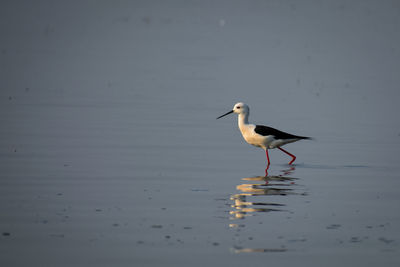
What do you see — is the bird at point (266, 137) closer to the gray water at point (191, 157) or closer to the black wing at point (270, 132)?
the black wing at point (270, 132)

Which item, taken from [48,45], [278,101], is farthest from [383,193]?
[48,45]

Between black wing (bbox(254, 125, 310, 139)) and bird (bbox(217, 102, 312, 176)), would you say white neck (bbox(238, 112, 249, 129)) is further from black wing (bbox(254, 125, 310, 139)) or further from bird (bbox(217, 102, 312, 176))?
black wing (bbox(254, 125, 310, 139))

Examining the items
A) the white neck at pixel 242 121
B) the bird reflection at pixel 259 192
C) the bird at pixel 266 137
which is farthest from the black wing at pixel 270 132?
the bird reflection at pixel 259 192

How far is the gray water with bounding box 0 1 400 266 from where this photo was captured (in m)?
7.94

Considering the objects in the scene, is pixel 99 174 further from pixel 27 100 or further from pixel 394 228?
pixel 27 100

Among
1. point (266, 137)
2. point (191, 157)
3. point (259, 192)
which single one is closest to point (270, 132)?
point (266, 137)

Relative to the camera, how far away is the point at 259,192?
10.4 meters

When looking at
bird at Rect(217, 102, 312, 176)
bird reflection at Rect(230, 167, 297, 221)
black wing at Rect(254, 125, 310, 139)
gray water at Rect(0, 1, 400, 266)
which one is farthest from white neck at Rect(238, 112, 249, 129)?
bird reflection at Rect(230, 167, 297, 221)

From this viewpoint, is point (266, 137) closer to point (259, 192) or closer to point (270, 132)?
point (270, 132)

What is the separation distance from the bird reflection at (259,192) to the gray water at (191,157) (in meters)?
0.03

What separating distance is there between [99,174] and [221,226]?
3.21m

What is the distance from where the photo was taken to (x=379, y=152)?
14.1 metres

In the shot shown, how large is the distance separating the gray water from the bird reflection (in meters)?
0.03

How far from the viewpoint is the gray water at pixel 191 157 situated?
7941mm
